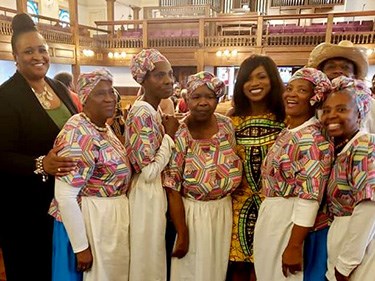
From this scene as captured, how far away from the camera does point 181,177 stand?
5.30ft

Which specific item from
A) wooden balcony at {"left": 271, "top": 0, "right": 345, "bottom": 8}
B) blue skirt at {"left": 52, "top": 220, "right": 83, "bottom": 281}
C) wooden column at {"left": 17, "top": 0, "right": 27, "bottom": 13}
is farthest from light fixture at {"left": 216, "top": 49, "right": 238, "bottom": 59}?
blue skirt at {"left": 52, "top": 220, "right": 83, "bottom": 281}

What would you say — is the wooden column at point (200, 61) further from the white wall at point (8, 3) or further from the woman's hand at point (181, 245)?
the woman's hand at point (181, 245)

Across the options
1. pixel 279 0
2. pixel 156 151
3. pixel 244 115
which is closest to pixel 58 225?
pixel 156 151

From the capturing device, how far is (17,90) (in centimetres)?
163

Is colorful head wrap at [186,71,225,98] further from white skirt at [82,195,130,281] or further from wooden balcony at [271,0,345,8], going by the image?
wooden balcony at [271,0,345,8]

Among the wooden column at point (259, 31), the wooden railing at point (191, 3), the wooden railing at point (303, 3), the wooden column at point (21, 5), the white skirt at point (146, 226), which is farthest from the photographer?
the wooden railing at point (191, 3)

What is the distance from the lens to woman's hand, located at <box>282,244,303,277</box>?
136 centimetres

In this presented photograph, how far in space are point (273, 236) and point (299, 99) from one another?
615 millimetres

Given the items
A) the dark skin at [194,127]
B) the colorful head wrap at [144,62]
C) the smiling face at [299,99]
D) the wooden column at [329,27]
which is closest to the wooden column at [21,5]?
the wooden column at [329,27]

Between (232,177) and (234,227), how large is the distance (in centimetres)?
29

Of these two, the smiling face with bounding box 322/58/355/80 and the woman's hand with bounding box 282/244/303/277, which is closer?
the woman's hand with bounding box 282/244/303/277

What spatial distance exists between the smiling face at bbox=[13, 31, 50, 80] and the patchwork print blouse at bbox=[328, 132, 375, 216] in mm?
1479

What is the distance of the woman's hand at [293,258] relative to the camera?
1.36 m

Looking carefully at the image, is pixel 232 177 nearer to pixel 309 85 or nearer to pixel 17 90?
pixel 309 85
